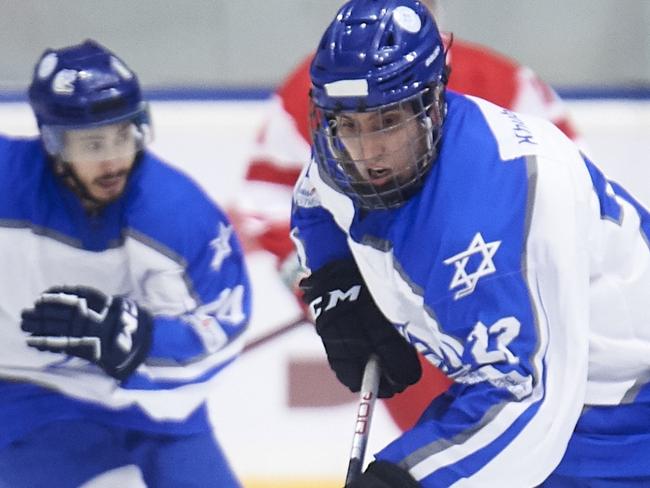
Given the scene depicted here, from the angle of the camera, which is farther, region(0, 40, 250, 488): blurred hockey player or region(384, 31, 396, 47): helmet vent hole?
region(0, 40, 250, 488): blurred hockey player

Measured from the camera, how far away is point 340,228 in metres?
1.93

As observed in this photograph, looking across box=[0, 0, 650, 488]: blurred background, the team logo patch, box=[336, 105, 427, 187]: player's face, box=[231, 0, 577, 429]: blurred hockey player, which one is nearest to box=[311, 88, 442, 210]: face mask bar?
box=[336, 105, 427, 187]: player's face

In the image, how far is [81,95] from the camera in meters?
2.17

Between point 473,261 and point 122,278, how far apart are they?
0.88 meters

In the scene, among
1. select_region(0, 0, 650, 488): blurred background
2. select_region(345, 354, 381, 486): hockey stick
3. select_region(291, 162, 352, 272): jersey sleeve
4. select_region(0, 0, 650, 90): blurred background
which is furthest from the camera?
select_region(0, 0, 650, 90): blurred background

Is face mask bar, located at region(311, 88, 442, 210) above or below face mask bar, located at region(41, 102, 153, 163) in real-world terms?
above

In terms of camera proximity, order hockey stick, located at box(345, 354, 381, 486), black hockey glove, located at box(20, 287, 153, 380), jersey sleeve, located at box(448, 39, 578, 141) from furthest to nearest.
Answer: jersey sleeve, located at box(448, 39, 578, 141) < black hockey glove, located at box(20, 287, 153, 380) < hockey stick, located at box(345, 354, 381, 486)

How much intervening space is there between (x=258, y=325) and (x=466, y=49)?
876 millimetres

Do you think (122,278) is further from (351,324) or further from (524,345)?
(524,345)

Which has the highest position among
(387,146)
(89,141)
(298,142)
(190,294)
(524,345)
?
(387,146)

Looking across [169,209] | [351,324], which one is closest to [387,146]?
[351,324]

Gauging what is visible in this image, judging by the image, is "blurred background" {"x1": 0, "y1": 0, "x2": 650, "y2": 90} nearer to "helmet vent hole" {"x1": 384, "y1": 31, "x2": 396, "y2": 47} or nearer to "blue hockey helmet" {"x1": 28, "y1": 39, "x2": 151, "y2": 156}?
"blue hockey helmet" {"x1": 28, "y1": 39, "x2": 151, "y2": 156}

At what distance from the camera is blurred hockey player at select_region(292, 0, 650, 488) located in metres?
1.54

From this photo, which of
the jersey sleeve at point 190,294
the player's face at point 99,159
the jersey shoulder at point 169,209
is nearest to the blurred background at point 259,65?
the jersey sleeve at point 190,294
